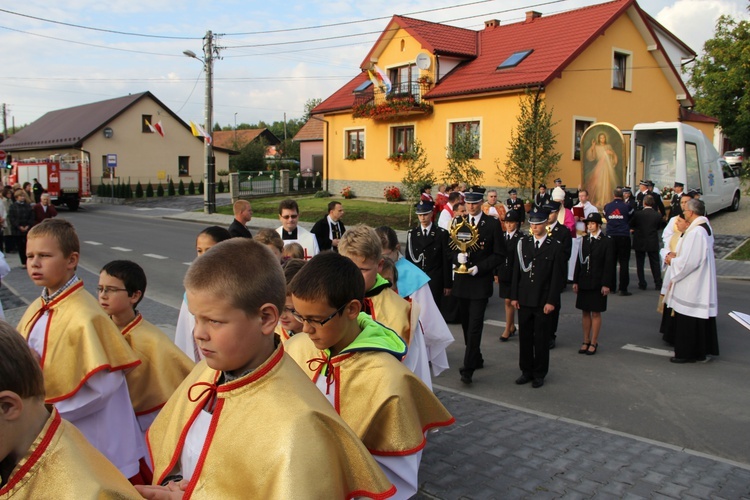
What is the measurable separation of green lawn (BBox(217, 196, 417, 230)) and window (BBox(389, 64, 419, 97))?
5.43 m

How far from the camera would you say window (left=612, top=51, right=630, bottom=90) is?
2850 centimetres

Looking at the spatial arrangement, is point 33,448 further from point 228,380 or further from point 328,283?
point 328,283

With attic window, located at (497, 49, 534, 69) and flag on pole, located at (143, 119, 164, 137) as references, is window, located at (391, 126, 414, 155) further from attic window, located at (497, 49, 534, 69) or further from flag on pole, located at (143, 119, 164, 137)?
flag on pole, located at (143, 119, 164, 137)

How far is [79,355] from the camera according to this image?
315cm

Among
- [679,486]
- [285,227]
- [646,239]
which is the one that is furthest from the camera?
[646,239]

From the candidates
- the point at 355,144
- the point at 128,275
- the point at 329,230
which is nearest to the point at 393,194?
the point at 355,144

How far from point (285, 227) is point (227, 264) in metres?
6.15

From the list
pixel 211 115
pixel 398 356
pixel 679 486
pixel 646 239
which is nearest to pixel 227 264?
pixel 398 356

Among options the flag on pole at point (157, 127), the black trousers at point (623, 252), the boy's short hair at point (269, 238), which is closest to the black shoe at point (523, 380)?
the boy's short hair at point (269, 238)

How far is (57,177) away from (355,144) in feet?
54.6

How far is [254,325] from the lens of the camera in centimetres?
201

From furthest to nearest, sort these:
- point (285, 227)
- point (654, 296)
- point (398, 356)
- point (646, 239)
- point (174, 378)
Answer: point (646, 239)
point (654, 296)
point (285, 227)
point (174, 378)
point (398, 356)

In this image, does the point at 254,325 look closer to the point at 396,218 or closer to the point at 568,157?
the point at 396,218

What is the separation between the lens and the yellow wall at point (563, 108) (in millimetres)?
26172
